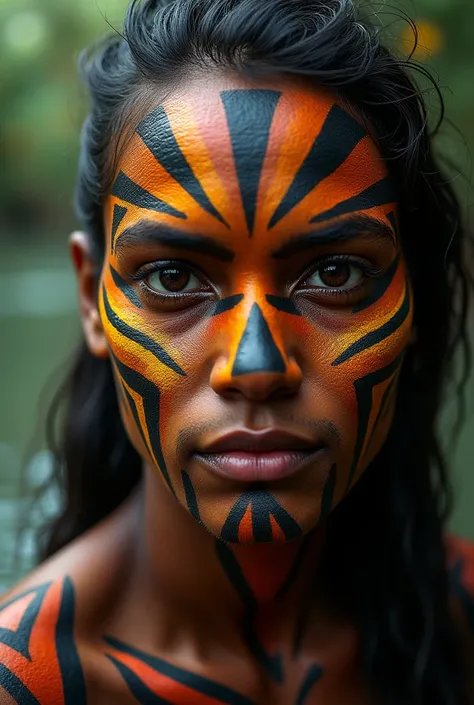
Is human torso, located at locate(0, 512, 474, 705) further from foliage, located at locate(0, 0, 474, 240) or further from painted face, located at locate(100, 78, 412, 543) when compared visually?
Answer: foliage, located at locate(0, 0, 474, 240)

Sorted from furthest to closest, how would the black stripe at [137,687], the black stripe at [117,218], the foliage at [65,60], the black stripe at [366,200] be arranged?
1. the foliage at [65,60]
2. the black stripe at [137,687]
3. the black stripe at [117,218]
4. the black stripe at [366,200]

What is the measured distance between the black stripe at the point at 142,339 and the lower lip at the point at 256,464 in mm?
195

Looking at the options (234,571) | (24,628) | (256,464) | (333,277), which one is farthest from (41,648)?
(333,277)

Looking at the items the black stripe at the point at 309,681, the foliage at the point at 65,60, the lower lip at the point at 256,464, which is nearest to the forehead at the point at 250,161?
the lower lip at the point at 256,464

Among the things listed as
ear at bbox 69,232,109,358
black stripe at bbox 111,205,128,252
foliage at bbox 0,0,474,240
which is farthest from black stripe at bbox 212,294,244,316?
foliage at bbox 0,0,474,240

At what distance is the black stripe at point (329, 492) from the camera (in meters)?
1.73

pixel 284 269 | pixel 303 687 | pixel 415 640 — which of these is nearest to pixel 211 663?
pixel 303 687

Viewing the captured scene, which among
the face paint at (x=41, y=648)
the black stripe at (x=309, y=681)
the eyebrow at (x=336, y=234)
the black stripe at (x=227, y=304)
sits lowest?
the black stripe at (x=309, y=681)

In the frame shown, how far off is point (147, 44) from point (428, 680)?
73.9 inches

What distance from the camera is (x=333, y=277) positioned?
175 cm

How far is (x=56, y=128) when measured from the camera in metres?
3.53

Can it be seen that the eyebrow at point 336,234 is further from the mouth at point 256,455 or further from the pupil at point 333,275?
the mouth at point 256,455

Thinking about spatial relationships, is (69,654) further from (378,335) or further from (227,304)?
(378,335)

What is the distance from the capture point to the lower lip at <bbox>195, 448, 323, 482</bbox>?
1624 millimetres
